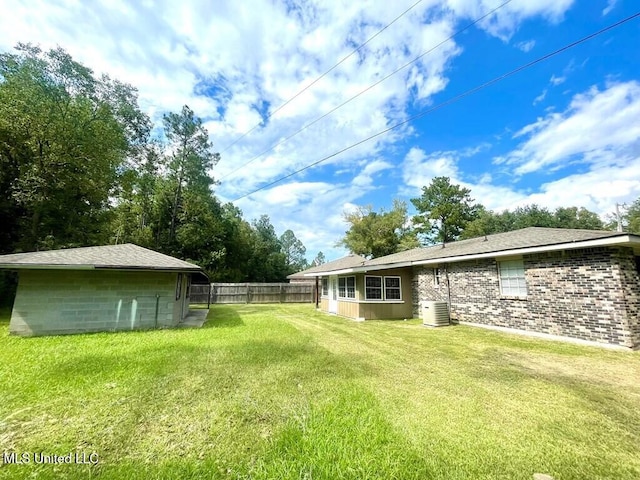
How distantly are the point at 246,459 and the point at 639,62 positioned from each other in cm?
1312

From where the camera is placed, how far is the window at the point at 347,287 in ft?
41.3

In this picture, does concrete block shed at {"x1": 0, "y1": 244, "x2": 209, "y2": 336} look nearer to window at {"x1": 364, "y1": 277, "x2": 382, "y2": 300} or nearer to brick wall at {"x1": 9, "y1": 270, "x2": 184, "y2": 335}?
brick wall at {"x1": 9, "y1": 270, "x2": 184, "y2": 335}

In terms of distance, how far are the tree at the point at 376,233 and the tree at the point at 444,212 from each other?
275cm

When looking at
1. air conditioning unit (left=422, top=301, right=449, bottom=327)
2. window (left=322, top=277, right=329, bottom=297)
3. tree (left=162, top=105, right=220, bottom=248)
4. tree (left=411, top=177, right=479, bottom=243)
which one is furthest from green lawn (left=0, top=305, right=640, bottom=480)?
tree (left=411, top=177, right=479, bottom=243)

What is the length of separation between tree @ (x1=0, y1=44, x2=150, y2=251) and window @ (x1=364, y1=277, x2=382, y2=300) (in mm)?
16574

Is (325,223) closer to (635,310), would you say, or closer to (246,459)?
(635,310)

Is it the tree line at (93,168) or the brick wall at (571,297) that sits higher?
the tree line at (93,168)

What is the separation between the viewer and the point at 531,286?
833cm

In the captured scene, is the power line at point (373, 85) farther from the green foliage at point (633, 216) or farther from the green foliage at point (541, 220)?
the green foliage at point (633, 216)

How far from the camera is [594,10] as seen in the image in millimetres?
5758

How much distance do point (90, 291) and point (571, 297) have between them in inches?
570

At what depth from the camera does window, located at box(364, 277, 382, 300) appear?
39.2 ft

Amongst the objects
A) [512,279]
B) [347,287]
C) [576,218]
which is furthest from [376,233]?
[576,218]

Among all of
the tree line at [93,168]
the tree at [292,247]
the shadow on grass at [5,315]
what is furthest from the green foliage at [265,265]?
the tree at [292,247]
